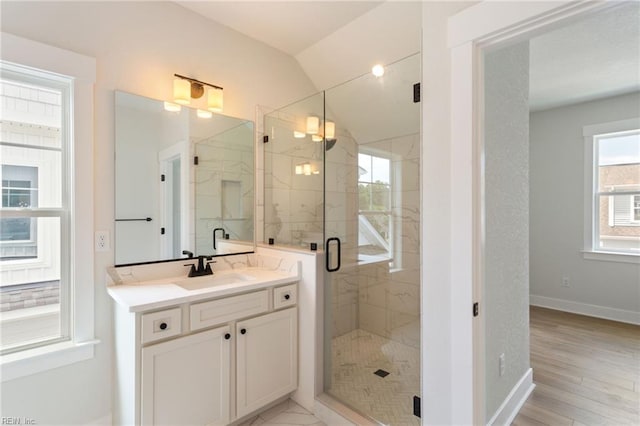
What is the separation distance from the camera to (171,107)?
2258 millimetres

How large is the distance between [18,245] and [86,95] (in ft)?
3.12

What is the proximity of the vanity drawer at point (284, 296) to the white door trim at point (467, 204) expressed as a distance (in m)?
1.13

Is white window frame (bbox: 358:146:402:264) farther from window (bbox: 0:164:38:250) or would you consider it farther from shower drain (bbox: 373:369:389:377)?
window (bbox: 0:164:38:250)

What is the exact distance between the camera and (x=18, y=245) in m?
1.77

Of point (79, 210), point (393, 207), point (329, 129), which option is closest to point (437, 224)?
point (393, 207)

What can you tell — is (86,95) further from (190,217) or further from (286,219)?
(286,219)

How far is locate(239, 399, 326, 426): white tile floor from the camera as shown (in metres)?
2.04

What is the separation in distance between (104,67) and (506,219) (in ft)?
8.89

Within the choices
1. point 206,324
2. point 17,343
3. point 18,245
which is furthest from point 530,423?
point 18,245

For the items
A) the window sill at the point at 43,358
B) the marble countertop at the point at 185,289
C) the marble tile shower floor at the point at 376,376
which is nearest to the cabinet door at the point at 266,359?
the marble countertop at the point at 185,289

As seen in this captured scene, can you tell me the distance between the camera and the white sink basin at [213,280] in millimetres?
2164

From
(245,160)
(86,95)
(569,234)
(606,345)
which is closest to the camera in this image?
(86,95)

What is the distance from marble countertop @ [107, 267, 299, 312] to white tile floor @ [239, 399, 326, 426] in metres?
0.88

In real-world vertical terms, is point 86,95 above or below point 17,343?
above
